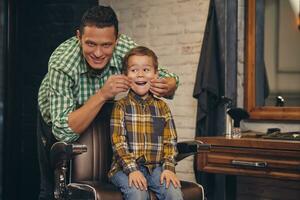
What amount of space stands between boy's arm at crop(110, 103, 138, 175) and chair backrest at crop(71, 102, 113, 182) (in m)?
0.16

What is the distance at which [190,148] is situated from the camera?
2.30m

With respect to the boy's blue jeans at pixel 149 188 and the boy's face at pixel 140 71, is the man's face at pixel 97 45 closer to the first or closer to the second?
the boy's face at pixel 140 71

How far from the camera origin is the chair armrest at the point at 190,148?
7.51 feet

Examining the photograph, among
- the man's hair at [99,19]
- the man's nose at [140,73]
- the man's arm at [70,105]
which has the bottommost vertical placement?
the man's arm at [70,105]

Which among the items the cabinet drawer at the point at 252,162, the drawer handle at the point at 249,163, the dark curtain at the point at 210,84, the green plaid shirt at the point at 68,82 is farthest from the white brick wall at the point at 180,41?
the green plaid shirt at the point at 68,82

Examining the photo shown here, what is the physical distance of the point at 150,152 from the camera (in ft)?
7.46

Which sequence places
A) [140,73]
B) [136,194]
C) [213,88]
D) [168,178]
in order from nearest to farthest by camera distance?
[136,194]
[168,178]
[140,73]
[213,88]

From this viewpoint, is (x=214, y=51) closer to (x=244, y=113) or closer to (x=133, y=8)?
(x=244, y=113)

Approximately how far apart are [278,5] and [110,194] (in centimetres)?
167

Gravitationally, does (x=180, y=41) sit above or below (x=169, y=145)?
above

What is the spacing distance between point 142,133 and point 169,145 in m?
0.13

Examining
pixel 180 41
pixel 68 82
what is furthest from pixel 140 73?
pixel 180 41

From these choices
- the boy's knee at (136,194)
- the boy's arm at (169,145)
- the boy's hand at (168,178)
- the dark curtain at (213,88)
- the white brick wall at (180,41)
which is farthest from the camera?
the white brick wall at (180,41)

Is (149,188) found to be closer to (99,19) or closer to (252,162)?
(252,162)
